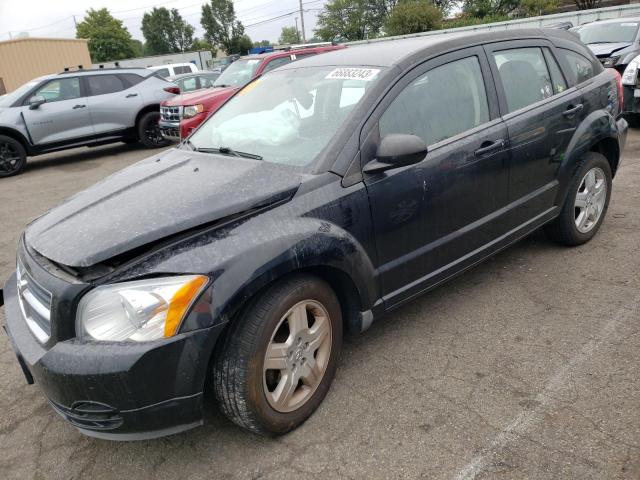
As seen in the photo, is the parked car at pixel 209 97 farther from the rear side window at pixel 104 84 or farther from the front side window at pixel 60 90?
the front side window at pixel 60 90

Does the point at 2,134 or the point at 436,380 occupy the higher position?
the point at 2,134

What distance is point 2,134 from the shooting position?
9234mm

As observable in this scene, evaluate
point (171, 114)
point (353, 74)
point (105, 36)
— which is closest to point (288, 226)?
point (353, 74)

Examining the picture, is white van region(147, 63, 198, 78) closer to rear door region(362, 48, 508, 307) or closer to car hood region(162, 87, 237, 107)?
car hood region(162, 87, 237, 107)

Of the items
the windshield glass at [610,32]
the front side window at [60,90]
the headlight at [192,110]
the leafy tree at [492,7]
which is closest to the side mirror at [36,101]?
the front side window at [60,90]

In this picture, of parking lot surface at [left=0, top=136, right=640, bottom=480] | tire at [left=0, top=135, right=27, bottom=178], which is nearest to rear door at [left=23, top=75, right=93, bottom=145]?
tire at [left=0, top=135, right=27, bottom=178]

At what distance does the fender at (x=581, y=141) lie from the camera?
12.1ft

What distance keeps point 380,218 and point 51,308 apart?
1.55 m

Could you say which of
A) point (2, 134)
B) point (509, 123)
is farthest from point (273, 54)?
point (509, 123)

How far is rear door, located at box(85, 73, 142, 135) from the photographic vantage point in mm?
10094

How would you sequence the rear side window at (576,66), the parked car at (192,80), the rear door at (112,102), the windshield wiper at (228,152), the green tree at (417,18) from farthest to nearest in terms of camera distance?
1. the green tree at (417,18)
2. the parked car at (192,80)
3. the rear door at (112,102)
4. the rear side window at (576,66)
5. the windshield wiper at (228,152)

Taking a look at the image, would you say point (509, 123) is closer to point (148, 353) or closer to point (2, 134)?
point (148, 353)

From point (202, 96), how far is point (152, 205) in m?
7.31

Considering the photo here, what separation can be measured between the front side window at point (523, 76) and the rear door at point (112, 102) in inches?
346
